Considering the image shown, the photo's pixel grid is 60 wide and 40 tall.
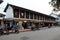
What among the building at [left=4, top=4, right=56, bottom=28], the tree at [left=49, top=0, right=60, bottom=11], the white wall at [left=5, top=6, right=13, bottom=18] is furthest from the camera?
the white wall at [left=5, top=6, right=13, bottom=18]

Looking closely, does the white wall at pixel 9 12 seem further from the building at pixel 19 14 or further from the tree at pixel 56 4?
the tree at pixel 56 4

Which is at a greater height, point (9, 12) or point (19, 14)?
point (9, 12)

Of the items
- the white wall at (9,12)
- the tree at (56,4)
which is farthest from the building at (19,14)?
the tree at (56,4)

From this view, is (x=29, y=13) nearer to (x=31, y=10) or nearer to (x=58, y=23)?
(x=31, y=10)

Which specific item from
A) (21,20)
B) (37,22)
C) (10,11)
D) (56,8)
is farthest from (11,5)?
(56,8)

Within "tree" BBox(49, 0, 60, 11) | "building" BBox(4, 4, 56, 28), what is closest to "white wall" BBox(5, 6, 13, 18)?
"building" BBox(4, 4, 56, 28)

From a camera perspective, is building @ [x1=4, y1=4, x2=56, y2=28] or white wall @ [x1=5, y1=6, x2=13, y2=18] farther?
white wall @ [x1=5, y1=6, x2=13, y2=18]

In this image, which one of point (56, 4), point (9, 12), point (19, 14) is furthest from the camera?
point (9, 12)

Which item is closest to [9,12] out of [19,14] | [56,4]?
[19,14]

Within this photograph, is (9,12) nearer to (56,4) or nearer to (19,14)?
(19,14)

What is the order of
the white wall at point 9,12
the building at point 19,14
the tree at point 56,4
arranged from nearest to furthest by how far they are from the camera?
1. the tree at point 56,4
2. the building at point 19,14
3. the white wall at point 9,12

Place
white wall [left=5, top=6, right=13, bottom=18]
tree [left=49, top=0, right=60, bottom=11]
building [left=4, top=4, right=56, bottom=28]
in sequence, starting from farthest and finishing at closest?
white wall [left=5, top=6, right=13, bottom=18]
building [left=4, top=4, right=56, bottom=28]
tree [left=49, top=0, right=60, bottom=11]

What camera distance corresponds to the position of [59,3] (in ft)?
56.4

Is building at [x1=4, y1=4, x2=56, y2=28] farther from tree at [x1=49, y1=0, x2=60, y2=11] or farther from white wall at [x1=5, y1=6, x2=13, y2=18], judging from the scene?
tree at [x1=49, y1=0, x2=60, y2=11]
